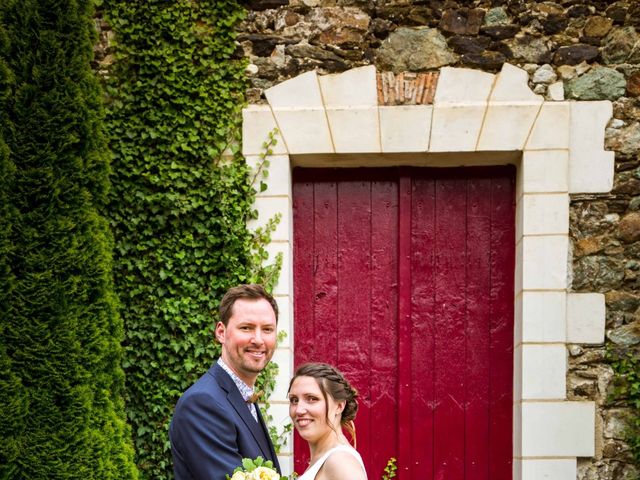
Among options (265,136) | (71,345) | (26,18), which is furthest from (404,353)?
(26,18)

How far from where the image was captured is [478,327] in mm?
5090

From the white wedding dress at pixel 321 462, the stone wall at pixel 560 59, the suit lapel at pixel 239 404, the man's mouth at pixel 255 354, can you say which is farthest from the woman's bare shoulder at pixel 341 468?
the stone wall at pixel 560 59

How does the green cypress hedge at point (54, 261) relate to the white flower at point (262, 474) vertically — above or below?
above

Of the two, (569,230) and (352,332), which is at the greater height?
(569,230)

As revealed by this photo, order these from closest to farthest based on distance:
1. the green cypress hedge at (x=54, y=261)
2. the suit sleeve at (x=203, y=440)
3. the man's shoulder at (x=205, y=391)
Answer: the suit sleeve at (x=203, y=440)
the man's shoulder at (x=205, y=391)
the green cypress hedge at (x=54, y=261)

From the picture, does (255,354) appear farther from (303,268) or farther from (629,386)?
(629,386)

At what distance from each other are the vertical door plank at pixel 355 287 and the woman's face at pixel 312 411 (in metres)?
1.75

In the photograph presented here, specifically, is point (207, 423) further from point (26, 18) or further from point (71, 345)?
point (26, 18)

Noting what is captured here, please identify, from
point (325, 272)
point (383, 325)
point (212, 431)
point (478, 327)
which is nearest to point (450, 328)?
point (478, 327)

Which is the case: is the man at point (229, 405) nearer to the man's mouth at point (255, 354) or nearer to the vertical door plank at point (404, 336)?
the man's mouth at point (255, 354)

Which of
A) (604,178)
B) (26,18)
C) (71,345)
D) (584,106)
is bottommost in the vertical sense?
(71,345)

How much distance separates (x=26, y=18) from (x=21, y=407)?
2007mm

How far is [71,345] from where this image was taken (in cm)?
419

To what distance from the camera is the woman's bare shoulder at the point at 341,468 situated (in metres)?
3.12
